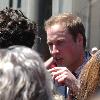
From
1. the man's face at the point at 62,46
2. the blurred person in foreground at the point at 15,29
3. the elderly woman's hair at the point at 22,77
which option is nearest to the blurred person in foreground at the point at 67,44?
the man's face at the point at 62,46

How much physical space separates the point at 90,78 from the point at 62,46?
3.59 ft

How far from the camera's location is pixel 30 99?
1.78 m

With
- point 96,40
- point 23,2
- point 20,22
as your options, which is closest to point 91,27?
point 96,40

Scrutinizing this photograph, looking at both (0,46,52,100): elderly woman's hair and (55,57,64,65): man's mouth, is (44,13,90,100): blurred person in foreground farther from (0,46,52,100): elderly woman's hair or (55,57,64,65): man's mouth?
(0,46,52,100): elderly woman's hair

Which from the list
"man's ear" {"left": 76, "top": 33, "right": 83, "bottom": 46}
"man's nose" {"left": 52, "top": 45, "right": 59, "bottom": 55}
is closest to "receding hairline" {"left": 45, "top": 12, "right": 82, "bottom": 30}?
"man's ear" {"left": 76, "top": 33, "right": 83, "bottom": 46}

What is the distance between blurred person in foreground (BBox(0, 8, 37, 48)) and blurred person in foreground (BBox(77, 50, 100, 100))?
43 cm

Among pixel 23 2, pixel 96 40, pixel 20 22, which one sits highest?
pixel 20 22

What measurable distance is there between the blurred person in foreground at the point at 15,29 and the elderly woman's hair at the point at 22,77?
0.78 m

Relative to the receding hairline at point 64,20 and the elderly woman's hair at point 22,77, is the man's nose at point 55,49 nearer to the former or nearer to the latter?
the receding hairline at point 64,20

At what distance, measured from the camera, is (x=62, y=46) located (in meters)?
3.46

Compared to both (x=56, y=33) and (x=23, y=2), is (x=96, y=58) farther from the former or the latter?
(x=23, y=2)

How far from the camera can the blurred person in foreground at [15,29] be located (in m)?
2.67

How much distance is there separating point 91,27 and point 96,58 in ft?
20.9

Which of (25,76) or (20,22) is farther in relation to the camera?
(20,22)
